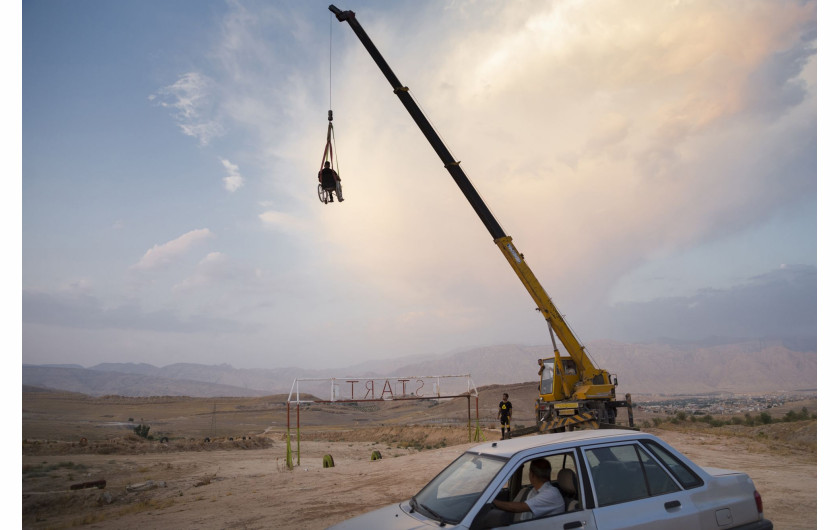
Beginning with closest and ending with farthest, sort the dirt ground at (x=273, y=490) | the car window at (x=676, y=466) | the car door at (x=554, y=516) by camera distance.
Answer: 1. the car door at (x=554, y=516)
2. the car window at (x=676, y=466)
3. the dirt ground at (x=273, y=490)

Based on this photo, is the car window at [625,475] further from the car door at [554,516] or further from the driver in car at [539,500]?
the driver in car at [539,500]

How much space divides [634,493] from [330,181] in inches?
448

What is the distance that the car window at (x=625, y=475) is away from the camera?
4578 mm

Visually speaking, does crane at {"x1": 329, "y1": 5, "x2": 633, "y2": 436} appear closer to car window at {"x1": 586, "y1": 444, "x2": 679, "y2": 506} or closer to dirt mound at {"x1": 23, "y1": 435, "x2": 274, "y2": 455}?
car window at {"x1": 586, "y1": 444, "x2": 679, "y2": 506}

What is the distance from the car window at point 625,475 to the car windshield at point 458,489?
0.90 meters

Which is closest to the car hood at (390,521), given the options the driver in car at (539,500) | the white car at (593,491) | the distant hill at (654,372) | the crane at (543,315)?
the white car at (593,491)

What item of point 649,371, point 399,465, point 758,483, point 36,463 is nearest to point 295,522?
point 399,465

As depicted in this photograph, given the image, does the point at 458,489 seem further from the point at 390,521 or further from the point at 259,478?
the point at 259,478

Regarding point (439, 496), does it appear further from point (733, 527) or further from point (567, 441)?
point (733, 527)

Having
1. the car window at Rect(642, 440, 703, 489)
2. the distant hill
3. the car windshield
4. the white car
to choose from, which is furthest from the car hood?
the distant hill

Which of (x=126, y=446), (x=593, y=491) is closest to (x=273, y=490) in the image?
(x=593, y=491)

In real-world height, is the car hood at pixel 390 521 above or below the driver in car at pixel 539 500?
below

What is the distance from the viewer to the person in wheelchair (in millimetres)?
14008

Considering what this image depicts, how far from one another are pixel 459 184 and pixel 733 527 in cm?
1488
